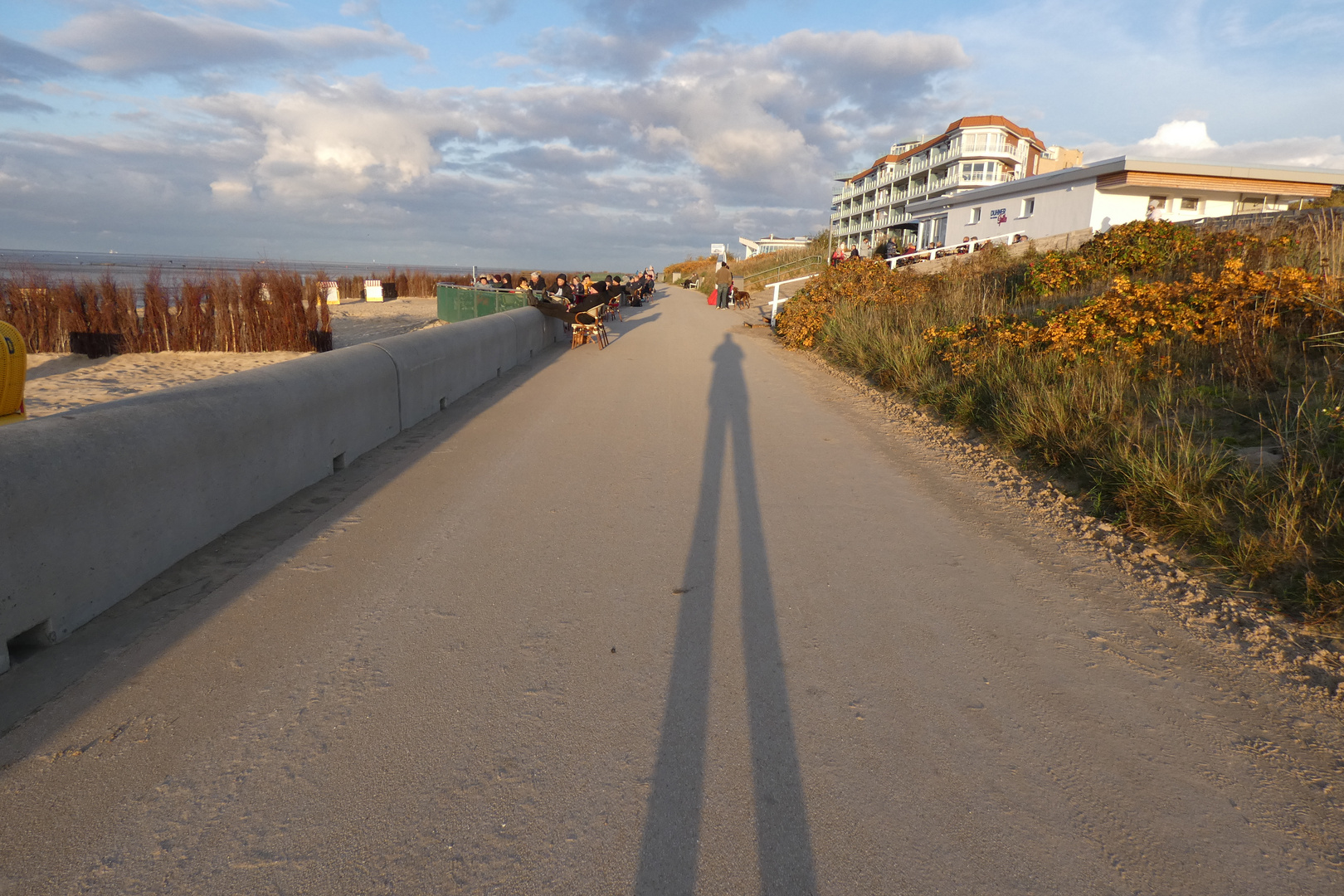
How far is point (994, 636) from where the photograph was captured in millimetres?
3672

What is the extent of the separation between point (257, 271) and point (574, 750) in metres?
15.8

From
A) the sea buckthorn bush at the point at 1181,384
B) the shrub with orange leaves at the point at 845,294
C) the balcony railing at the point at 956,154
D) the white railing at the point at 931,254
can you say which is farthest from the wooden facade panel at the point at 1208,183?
the balcony railing at the point at 956,154

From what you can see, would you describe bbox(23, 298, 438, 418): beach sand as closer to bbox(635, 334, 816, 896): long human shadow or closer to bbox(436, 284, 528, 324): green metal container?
bbox(436, 284, 528, 324): green metal container

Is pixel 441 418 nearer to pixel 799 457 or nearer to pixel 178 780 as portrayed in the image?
pixel 799 457

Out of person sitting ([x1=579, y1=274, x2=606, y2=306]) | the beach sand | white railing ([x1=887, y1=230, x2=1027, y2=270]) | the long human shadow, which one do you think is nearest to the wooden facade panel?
white railing ([x1=887, y1=230, x2=1027, y2=270])

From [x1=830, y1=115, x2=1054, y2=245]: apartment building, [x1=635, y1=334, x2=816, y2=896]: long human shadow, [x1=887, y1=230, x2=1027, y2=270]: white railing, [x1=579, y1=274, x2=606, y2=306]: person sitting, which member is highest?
[x1=830, y1=115, x2=1054, y2=245]: apartment building

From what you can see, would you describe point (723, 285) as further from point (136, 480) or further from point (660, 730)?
point (660, 730)

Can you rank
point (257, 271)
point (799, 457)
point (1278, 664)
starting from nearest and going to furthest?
point (1278, 664), point (799, 457), point (257, 271)

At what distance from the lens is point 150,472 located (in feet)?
12.8

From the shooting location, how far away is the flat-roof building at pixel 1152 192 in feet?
92.9

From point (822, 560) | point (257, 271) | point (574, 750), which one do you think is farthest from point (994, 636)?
point (257, 271)

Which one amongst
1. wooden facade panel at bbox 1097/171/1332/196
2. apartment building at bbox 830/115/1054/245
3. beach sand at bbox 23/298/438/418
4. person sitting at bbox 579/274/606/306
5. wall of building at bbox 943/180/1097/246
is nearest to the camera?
beach sand at bbox 23/298/438/418

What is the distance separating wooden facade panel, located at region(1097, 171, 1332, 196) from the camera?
28078 millimetres

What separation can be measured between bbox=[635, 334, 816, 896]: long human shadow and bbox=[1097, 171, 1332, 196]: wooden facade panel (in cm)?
3078
